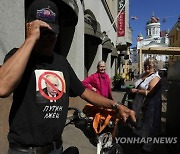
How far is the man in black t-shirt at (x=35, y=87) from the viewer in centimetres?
155

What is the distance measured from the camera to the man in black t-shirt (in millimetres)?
1547

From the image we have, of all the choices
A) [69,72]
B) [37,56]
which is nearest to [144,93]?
[69,72]

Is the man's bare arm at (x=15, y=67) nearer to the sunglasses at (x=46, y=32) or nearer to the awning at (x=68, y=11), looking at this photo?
the sunglasses at (x=46, y=32)

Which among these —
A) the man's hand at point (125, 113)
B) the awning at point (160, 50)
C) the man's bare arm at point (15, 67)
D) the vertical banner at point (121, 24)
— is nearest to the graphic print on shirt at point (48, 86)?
the man's bare arm at point (15, 67)

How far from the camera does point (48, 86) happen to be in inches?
68.7

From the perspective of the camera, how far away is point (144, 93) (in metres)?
5.12

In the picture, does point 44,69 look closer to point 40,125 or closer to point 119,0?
point 40,125

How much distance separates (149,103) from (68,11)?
360 cm

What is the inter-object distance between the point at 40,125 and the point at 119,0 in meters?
24.7

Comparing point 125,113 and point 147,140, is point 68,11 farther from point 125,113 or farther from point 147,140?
point 125,113

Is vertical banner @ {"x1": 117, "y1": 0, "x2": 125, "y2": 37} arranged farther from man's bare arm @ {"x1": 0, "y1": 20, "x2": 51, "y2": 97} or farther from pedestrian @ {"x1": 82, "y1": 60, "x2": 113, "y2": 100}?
man's bare arm @ {"x1": 0, "y1": 20, "x2": 51, "y2": 97}

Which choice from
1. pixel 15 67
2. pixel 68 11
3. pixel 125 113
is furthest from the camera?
pixel 68 11

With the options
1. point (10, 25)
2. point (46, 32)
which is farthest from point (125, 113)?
point (10, 25)

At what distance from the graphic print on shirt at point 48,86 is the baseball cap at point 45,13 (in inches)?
11.3
